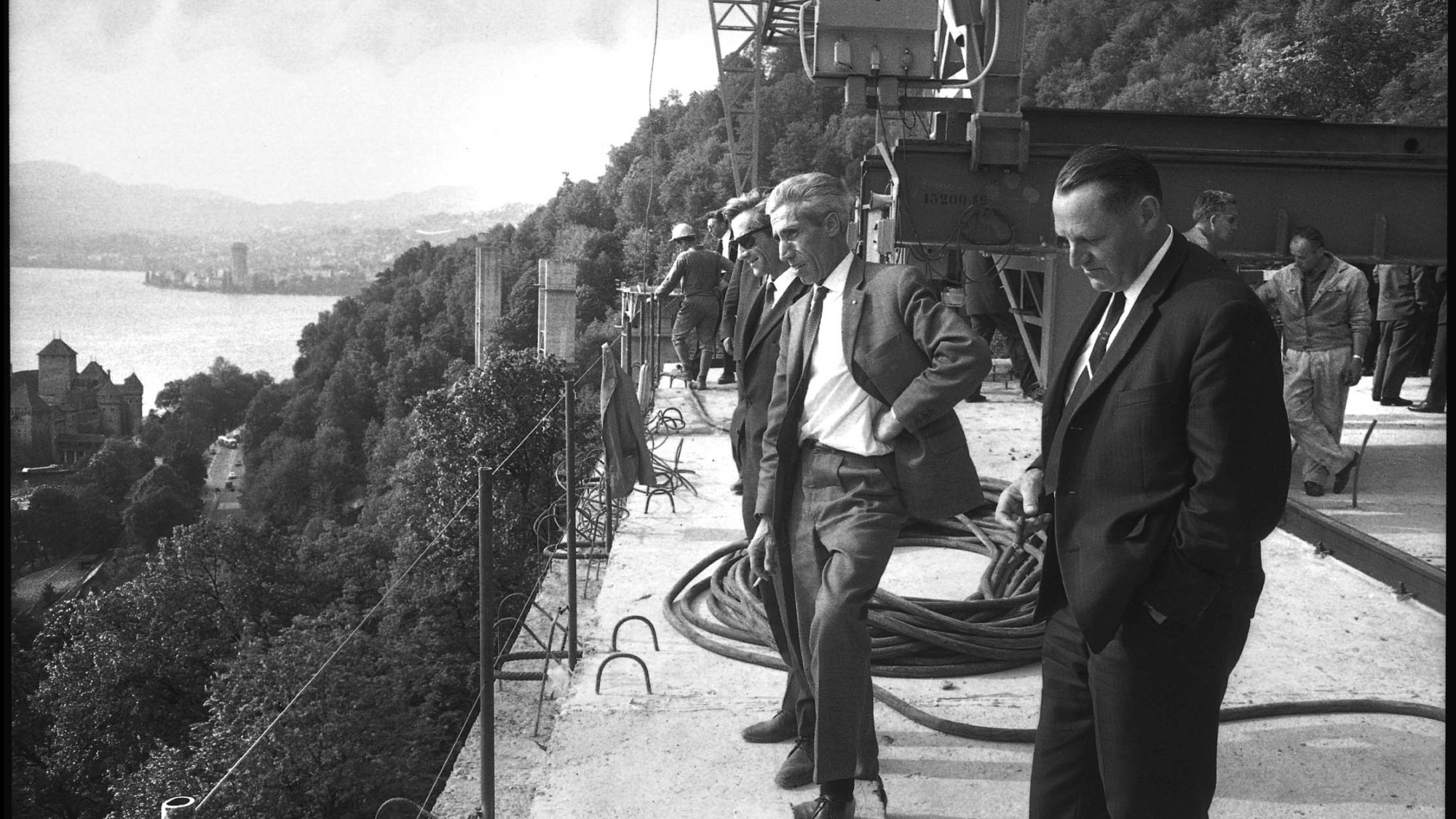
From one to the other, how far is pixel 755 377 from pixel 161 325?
9266 cm

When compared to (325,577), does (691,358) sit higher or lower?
higher

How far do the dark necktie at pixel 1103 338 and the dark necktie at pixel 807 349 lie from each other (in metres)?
1.07

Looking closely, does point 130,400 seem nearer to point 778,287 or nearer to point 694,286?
point 694,286

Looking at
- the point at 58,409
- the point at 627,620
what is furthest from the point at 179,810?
the point at 58,409

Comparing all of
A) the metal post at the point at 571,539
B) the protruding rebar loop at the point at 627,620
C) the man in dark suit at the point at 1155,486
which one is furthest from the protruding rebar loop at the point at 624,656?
the man in dark suit at the point at 1155,486

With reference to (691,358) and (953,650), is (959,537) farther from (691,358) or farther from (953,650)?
(691,358)

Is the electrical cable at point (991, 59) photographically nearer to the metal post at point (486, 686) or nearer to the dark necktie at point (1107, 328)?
the metal post at point (486, 686)

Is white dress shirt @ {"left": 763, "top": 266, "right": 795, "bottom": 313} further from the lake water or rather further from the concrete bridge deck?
the lake water

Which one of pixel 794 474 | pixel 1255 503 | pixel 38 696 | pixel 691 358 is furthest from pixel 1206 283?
pixel 38 696

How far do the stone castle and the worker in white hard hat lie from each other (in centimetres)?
955

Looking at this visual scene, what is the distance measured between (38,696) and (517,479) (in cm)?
1855

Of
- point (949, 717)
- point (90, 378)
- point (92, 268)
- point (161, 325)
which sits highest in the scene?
point (92, 268)

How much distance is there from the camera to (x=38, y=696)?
1799 inches

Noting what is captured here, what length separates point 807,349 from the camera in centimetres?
357
